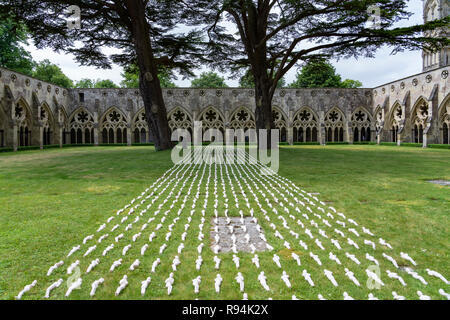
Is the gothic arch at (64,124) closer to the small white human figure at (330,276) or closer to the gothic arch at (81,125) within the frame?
the gothic arch at (81,125)

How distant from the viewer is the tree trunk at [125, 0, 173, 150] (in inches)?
644

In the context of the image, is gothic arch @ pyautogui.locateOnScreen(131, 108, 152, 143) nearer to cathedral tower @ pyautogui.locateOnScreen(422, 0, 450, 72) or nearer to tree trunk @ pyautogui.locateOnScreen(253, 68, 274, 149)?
tree trunk @ pyautogui.locateOnScreen(253, 68, 274, 149)

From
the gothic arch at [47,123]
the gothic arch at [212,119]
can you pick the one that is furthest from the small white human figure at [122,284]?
the gothic arch at [212,119]

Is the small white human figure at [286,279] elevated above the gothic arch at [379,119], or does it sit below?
below

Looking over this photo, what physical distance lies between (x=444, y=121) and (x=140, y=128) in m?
30.2

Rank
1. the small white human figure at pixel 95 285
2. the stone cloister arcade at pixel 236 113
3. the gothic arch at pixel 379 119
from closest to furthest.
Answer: the small white human figure at pixel 95 285 < the stone cloister arcade at pixel 236 113 < the gothic arch at pixel 379 119

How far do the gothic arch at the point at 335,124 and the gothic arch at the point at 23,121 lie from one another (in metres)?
31.2

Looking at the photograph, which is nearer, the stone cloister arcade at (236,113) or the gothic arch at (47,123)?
the gothic arch at (47,123)

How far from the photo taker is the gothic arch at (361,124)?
33.8 m

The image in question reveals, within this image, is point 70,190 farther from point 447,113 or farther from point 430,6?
point 430,6

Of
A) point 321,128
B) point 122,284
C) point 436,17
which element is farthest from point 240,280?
point 436,17

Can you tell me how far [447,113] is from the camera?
77.9ft

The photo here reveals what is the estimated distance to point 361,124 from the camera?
33938mm

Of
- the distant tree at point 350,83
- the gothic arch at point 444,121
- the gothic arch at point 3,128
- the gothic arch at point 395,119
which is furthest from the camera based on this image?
the distant tree at point 350,83
